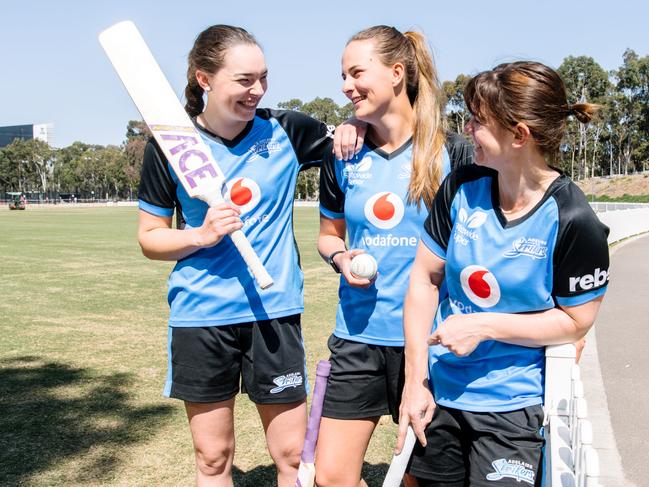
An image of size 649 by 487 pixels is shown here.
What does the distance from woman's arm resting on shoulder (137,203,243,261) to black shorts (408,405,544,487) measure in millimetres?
1114

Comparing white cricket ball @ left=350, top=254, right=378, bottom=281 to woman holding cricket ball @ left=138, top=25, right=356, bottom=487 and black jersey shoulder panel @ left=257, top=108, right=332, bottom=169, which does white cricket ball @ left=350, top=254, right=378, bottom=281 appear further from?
black jersey shoulder panel @ left=257, top=108, right=332, bottom=169

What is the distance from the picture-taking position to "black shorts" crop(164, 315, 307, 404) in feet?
10.0

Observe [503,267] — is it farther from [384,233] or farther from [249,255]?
[249,255]

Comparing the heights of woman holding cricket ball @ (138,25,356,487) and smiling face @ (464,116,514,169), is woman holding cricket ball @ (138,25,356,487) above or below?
below

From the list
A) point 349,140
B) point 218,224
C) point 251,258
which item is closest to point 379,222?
point 349,140

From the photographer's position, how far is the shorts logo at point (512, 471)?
7.48 ft

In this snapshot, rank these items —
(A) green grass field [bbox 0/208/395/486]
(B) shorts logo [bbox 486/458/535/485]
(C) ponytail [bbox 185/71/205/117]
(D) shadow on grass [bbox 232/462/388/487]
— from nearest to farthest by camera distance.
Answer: (B) shorts logo [bbox 486/458/535/485], (C) ponytail [bbox 185/71/205/117], (D) shadow on grass [bbox 232/462/388/487], (A) green grass field [bbox 0/208/395/486]

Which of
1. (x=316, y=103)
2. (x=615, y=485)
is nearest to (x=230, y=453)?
(x=615, y=485)

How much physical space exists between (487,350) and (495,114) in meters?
0.79

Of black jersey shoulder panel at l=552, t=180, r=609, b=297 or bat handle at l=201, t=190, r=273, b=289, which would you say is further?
bat handle at l=201, t=190, r=273, b=289

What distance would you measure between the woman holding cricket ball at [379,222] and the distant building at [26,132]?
156 meters

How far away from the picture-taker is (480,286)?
2.33 meters

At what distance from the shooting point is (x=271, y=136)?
3.23 metres

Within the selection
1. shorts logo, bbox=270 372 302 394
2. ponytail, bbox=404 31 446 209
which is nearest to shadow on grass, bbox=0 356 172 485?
shorts logo, bbox=270 372 302 394
